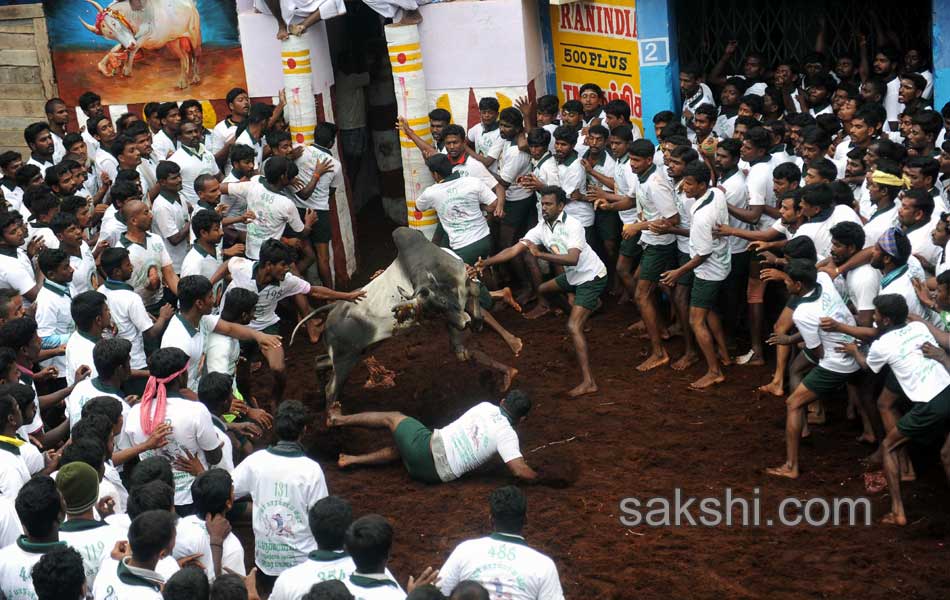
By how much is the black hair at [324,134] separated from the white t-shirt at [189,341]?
372cm

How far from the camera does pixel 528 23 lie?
1137 centimetres

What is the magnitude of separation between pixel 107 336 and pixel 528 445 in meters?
3.01

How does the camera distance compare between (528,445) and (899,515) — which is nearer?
(899,515)

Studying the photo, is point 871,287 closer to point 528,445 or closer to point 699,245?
point 699,245

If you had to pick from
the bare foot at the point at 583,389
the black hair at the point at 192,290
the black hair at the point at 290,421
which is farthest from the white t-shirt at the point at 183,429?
the bare foot at the point at 583,389

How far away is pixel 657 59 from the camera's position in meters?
10.7

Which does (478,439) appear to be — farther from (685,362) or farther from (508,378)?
(685,362)

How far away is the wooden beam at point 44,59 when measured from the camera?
12625 millimetres

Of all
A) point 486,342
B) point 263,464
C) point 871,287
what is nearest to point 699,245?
point 871,287

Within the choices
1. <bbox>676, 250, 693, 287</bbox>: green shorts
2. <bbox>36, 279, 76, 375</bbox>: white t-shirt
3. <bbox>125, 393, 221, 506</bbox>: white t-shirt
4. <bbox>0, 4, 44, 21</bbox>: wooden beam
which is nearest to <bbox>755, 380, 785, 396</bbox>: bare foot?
<bbox>676, 250, 693, 287</bbox>: green shorts

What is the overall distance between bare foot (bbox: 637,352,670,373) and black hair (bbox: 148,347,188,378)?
4.24m

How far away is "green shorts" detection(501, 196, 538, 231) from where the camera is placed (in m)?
10.8

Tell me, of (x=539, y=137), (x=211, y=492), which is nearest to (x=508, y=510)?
(x=211, y=492)
